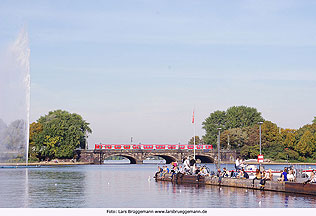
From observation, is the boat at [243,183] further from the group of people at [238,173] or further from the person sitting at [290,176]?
the person sitting at [290,176]

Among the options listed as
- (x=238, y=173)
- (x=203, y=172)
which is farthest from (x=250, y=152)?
(x=238, y=173)

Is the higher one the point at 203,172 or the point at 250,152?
the point at 250,152

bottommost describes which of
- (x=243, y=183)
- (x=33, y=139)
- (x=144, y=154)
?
(x=243, y=183)

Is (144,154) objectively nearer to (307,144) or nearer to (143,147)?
(143,147)

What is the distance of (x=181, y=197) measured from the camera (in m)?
52.9

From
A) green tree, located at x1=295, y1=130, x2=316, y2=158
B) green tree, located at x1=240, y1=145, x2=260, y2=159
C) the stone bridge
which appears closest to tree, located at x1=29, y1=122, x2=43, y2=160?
the stone bridge

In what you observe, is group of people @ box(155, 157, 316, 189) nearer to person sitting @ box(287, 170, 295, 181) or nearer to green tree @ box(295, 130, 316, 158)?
person sitting @ box(287, 170, 295, 181)

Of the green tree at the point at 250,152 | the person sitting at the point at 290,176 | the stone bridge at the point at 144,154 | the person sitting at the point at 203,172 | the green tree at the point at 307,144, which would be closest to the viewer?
the person sitting at the point at 290,176

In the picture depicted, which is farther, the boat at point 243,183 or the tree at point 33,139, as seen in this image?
the tree at point 33,139

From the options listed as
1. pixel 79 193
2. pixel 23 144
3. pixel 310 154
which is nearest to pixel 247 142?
pixel 310 154

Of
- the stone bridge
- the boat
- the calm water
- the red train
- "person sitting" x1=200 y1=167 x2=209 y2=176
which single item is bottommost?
the calm water

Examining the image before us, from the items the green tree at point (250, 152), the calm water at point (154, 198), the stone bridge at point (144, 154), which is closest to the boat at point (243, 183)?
the calm water at point (154, 198)

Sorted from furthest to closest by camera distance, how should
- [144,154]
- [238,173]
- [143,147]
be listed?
[143,147] < [144,154] < [238,173]
